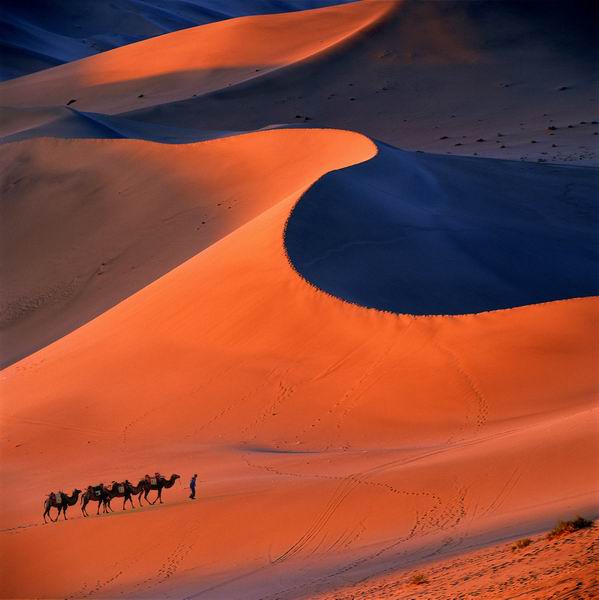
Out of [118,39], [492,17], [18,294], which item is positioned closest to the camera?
[18,294]

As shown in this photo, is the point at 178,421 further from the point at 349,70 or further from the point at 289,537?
the point at 349,70

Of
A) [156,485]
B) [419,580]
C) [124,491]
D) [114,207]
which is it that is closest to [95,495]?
[124,491]

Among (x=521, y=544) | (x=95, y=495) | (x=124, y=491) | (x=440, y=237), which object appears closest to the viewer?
(x=521, y=544)

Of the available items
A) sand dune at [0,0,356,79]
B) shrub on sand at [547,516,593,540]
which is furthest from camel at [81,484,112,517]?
sand dune at [0,0,356,79]

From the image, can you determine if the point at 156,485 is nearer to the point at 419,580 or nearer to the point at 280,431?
the point at 280,431

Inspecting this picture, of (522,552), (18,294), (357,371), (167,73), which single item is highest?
(167,73)

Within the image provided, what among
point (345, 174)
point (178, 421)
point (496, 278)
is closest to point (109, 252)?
point (345, 174)
